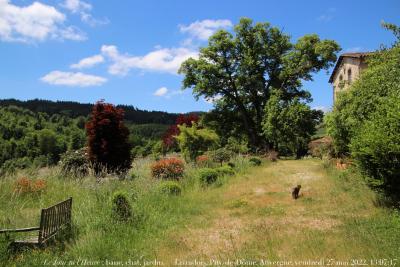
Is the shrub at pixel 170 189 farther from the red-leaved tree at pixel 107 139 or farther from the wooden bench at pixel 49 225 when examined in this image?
the red-leaved tree at pixel 107 139

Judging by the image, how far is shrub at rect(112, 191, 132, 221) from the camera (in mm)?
8602

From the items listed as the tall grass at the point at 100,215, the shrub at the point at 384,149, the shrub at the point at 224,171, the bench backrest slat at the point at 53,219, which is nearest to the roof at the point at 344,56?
the shrub at the point at 224,171

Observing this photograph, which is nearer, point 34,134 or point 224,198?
point 224,198

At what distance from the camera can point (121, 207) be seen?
8.70m

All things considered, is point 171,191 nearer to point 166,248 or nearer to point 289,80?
point 166,248

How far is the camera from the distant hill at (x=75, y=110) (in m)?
121

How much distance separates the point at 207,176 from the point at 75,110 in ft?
387

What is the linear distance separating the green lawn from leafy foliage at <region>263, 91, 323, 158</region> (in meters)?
16.0

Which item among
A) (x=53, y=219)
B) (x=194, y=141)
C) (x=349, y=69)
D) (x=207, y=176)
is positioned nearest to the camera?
(x=53, y=219)

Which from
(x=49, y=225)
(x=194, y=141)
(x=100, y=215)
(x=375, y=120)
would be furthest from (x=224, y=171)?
(x=49, y=225)

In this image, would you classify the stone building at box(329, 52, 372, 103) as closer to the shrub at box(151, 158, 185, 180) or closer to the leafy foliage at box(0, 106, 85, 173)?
the shrub at box(151, 158, 185, 180)

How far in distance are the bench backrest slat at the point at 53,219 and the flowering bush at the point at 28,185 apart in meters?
2.82

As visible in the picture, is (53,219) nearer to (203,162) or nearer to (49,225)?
(49,225)

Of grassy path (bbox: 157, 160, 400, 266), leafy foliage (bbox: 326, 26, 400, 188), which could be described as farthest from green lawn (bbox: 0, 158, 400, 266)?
leafy foliage (bbox: 326, 26, 400, 188)
